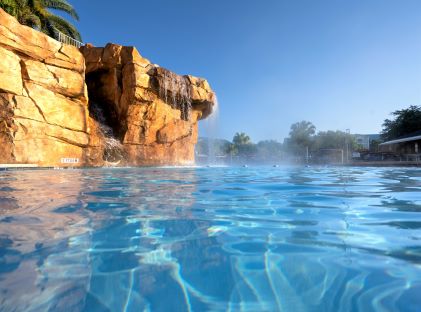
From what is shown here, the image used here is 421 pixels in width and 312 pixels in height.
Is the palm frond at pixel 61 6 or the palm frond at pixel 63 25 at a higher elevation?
the palm frond at pixel 61 6

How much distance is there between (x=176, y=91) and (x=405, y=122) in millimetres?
23578

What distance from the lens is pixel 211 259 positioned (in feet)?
5.13

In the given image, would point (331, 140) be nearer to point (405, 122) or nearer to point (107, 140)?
point (405, 122)

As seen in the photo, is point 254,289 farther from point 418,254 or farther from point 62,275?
point 418,254

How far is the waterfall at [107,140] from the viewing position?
14739 millimetres

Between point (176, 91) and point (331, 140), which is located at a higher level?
point (176, 91)

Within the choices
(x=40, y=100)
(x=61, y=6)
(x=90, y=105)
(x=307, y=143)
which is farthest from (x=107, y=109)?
(x=307, y=143)

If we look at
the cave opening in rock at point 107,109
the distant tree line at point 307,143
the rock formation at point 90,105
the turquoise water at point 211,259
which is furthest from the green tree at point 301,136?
the turquoise water at point 211,259

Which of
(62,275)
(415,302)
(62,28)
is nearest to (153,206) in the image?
(62,275)

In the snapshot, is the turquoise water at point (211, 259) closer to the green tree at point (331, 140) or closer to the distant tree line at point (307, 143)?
the distant tree line at point (307, 143)

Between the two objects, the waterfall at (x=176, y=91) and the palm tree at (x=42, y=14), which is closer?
the palm tree at (x=42, y=14)

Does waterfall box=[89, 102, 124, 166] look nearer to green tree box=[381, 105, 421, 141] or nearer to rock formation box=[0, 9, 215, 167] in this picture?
rock formation box=[0, 9, 215, 167]

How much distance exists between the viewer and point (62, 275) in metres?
1.36

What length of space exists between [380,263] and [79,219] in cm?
219
